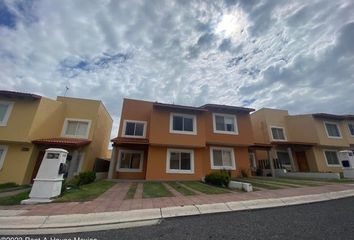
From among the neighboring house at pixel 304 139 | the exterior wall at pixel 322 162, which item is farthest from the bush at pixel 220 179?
the exterior wall at pixel 322 162

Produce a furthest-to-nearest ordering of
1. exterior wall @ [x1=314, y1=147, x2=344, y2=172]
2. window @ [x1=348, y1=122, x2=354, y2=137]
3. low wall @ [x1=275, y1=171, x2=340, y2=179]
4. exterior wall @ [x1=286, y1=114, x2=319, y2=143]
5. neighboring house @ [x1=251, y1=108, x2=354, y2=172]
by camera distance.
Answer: window @ [x1=348, y1=122, x2=354, y2=137]
exterior wall @ [x1=286, y1=114, x2=319, y2=143]
neighboring house @ [x1=251, y1=108, x2=354, y2=172]
exterior wall @ [x1=314, y1=147, x2=344, y2=172]
low wall @ [x1=275, y1=171, x2=340, y2=179]

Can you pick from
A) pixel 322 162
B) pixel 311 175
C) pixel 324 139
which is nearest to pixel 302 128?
pixel 324 139

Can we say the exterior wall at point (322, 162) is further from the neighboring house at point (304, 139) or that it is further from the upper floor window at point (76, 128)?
the upper floor window at point (76, 128)

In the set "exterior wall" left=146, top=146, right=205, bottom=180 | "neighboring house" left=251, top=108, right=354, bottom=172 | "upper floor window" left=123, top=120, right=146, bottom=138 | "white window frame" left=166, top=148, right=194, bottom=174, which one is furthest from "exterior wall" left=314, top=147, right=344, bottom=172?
"upper floor window" left=123, top=120, right=146, bottom=138

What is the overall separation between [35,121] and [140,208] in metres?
13.3

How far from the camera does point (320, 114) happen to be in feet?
66.5

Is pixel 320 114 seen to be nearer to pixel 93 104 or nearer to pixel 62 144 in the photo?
pixel 93 104

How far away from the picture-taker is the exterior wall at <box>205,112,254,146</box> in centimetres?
1609

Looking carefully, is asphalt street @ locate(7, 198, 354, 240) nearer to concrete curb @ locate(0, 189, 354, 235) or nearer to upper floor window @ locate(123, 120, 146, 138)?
concrete curb @ locate(0, 189, 354, 235)

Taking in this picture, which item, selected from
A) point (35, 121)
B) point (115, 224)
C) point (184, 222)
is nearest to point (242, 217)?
point (184, 222)

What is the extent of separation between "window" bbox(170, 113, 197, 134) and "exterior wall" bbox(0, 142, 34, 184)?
37.2ft

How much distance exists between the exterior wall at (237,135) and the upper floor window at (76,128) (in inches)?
457

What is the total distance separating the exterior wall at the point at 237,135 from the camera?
52.8 ft

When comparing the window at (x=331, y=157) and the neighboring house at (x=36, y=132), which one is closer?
the neighboring house at (x=36, y=132)
